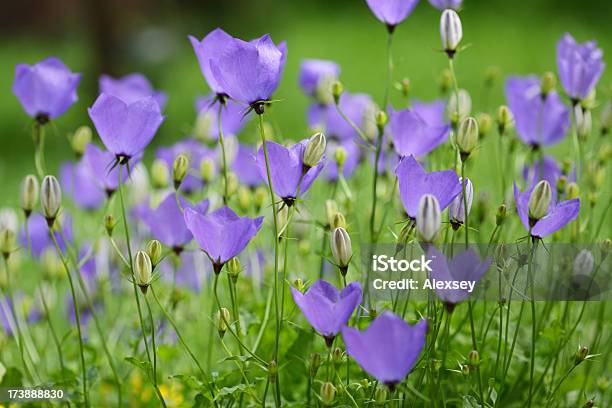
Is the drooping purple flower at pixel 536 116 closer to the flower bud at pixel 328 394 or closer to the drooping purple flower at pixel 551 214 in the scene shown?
the drooping purple flower at pixel 551 214

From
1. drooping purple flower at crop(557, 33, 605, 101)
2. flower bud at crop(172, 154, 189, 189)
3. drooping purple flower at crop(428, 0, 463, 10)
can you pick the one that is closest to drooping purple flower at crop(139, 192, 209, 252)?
flower bud at crop(172, 154, 189, 189)

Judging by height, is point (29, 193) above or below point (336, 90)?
below

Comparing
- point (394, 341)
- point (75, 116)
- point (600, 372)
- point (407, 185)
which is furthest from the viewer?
point (75, 116)

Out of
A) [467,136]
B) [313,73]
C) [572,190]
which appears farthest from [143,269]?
[313,73]

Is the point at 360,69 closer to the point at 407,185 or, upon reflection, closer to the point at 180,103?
the point at 180,103

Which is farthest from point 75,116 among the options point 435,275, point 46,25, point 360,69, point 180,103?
point 435,275

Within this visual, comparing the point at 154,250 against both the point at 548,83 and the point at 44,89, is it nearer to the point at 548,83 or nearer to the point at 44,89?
the point at 44,89
